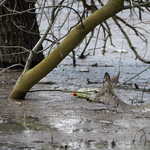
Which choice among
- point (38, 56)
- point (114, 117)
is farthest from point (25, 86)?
point (38, 56)

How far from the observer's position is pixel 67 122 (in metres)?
→ 4.61

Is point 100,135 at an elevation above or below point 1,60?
below

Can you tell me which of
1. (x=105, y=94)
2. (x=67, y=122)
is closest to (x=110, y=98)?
(x=105, y=94)

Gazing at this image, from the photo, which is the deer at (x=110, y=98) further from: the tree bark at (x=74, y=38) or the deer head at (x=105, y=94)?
the tree bark at (x=74, y=38)

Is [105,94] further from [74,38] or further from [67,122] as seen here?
[67,122]

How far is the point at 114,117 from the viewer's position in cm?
499

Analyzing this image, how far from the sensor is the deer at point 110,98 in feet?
17.5

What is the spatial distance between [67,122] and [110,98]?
1.10 metres

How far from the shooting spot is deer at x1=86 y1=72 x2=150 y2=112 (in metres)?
5.35

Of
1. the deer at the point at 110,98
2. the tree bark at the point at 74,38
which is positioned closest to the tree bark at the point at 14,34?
the tree bark at the point at 74,38

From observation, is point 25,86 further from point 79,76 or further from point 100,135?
point 79,76

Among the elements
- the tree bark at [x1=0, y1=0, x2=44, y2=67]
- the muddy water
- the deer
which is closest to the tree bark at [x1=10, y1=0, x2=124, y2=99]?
the muddy water

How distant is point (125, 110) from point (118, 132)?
3.34 ft

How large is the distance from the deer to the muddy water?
0.10 metres
